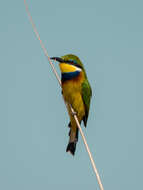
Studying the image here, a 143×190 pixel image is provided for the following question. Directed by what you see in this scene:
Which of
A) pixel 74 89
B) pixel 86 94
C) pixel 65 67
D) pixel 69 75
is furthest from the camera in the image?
pixel 86 94

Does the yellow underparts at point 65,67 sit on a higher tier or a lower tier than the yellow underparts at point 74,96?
higher

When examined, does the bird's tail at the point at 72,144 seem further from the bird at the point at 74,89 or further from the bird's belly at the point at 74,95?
the bird's belly at the point at 74,95

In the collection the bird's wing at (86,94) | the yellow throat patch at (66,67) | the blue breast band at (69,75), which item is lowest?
the bird's wing at (86,94)

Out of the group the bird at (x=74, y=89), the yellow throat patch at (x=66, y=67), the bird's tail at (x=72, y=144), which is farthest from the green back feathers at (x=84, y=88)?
the bird's tail at (x=72, y=144)

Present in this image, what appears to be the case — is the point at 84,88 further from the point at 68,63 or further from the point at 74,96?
the point at 68,63

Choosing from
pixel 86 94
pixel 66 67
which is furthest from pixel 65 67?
pixel 86 94

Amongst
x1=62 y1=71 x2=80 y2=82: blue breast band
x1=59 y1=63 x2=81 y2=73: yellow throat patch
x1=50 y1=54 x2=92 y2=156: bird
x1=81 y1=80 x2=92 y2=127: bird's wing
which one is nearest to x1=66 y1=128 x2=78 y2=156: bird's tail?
x1=50 y1=54 x2=92 y2=156: bird

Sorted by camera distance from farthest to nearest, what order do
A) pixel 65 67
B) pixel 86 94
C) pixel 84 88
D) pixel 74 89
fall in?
pixel 86 94 → pixel 84 88 → pixel 74 89 → pixel 65 67

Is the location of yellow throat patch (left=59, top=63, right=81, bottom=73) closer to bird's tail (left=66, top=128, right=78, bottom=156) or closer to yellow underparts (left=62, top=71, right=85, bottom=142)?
yellow underparts (left=62, top=71, right=85, bottom=142)
